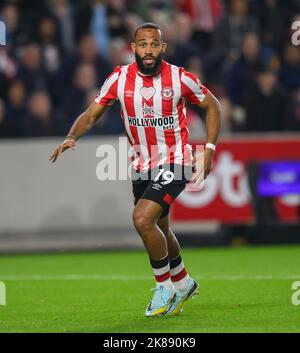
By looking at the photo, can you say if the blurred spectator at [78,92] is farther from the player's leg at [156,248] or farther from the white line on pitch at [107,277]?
the player's leg at [156,248]

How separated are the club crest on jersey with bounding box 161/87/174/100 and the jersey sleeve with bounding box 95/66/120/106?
41cm

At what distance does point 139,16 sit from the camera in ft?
59.6

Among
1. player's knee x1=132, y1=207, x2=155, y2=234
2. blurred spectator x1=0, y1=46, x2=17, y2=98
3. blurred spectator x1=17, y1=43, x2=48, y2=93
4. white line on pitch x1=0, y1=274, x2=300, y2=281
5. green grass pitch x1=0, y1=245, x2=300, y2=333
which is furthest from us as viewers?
blurred spectator x1=17, y1=43, x2=48, y2=93

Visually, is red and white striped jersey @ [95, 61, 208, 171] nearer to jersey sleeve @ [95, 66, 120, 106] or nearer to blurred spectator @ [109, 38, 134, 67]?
jersey sleeve @ [95, 66, 120, 106]

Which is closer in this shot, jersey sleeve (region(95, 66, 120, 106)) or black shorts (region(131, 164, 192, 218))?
black shorts (region(131, 164, 192, 218))

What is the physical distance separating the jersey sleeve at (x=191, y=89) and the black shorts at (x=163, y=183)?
58 cm

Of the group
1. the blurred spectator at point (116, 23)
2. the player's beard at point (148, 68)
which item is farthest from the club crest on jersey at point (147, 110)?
the blurred spectator at point (116, 23)

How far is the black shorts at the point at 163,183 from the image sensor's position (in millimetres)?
9055

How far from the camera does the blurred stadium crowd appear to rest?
16.3 metres

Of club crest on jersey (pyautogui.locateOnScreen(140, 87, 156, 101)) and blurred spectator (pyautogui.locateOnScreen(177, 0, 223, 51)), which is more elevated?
Answer: club crest on jersey (pyautogui.locateOnScreen(140, 87, 156, 101))

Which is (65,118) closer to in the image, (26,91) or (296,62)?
(26,91)

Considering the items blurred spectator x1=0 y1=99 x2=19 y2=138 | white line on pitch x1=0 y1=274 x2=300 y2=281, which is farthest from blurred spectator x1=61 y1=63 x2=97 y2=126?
white line on pitch x1=0 y1=274 x2=300 y2=281
